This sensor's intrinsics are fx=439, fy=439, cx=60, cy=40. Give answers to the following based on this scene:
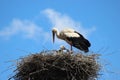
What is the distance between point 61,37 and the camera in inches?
539

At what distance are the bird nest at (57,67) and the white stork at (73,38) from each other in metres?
1.86

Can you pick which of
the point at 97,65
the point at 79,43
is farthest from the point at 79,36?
the point at 97,65

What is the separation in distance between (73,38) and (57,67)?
9.22 ft

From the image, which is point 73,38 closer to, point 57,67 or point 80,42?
point 80,42

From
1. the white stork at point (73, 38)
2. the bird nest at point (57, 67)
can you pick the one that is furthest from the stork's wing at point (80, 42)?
the bird nest at point (57, 67)

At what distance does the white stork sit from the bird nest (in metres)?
1.86

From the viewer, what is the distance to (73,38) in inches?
523

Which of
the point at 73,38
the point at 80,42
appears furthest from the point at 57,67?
the point at 73,38

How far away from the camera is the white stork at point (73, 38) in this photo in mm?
12837

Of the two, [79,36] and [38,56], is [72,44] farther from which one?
[38,56]

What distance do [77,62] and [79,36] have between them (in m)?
2.69

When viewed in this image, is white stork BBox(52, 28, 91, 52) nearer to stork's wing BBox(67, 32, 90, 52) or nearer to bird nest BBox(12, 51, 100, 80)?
stork's wing BBox(67, 32, 90, 52)

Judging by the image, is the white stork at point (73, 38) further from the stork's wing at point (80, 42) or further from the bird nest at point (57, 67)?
the bird nest at point (57, 67)

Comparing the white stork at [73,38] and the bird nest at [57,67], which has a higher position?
the white stork at [73,38]
